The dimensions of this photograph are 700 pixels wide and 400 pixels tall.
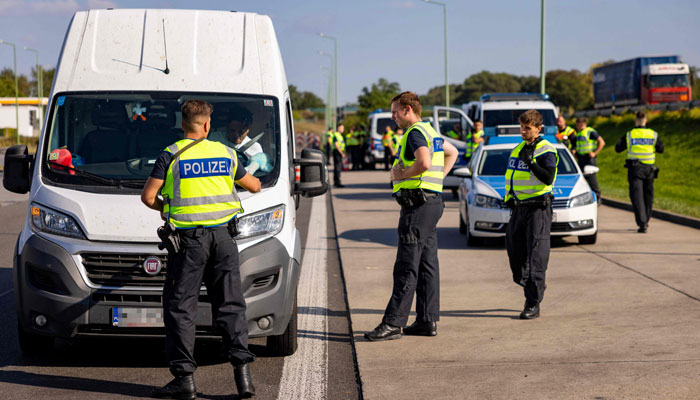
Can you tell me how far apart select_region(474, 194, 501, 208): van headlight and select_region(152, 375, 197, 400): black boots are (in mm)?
7712

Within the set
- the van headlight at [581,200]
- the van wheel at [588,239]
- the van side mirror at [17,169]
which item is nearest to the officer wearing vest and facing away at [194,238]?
the van side mirror at [17,169]

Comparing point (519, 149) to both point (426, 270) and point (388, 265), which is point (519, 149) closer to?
point (426, 270)

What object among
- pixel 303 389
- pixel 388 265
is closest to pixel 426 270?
pixel 303 389

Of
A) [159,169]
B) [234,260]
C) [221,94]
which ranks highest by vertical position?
[221,94]

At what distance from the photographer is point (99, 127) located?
6645mm

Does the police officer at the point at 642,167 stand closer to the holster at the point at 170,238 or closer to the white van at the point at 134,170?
the white van at the point at 134,170

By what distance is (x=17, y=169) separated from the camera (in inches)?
250

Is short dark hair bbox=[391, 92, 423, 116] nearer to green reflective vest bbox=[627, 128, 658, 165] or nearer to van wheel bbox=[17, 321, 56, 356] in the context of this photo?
van wheel bbox=[17, 321, 56, 356]

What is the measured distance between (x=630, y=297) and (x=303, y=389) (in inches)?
158

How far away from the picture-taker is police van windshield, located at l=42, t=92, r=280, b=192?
6.48m

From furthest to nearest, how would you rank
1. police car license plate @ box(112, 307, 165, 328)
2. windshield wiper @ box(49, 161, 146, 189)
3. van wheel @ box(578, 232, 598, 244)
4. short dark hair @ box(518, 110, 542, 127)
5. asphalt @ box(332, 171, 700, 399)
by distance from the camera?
van wheel @ box(578, 232, 598, 244)
short dark hair @ box(518, 110, 542, 127)
windshield wiper @ box(49, 161, 146, 189)
police car license plate @ box(112, 307, 165, 328)
asphalt @ box(332, 171, 700, 399)

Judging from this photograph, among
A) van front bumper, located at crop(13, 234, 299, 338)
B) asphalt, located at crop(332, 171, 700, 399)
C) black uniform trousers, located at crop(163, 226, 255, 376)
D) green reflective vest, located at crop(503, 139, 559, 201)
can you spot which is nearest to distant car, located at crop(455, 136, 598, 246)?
asphalt, located at crop(332, 171, 700, 399)

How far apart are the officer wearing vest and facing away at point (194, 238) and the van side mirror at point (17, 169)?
1.52 m

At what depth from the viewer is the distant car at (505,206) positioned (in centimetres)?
1226
